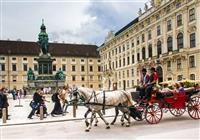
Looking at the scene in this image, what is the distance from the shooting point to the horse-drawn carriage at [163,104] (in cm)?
1188

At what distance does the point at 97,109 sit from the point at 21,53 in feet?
248

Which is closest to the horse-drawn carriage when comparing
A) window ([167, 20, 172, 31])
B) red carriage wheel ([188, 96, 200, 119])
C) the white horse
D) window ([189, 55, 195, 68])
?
red carriage wheel ([188, 96, 200, 119])

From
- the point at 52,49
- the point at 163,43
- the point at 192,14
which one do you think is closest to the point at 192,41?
the point at 192,14

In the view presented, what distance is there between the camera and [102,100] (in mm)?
11352

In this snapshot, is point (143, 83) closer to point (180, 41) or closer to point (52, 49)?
point (180, 41)

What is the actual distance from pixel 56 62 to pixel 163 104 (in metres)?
75.5

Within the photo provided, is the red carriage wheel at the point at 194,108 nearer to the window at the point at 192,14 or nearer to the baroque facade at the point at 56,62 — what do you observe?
the window at the point at 192,14

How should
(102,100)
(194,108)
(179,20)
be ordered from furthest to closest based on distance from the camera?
(179,20) < (194,108) < (102,100)

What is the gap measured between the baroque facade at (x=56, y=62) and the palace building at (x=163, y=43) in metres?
23.4

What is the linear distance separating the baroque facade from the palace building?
23.4m

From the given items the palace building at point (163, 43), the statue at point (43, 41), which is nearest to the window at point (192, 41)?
the palace building at point (163, 43)

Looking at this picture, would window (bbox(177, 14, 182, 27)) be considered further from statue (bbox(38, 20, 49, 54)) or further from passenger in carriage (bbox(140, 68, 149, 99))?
passenger in carriage (bbox(140, 68, 149, 99))

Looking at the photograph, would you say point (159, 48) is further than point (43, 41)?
Yes

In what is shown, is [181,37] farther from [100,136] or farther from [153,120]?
[100,136]
